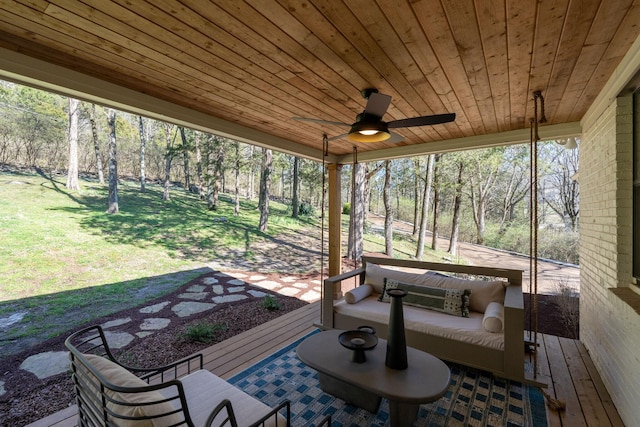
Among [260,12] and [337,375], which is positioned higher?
[260,12]

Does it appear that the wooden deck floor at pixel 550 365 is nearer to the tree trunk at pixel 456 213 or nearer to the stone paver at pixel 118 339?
the stone paver at pixel 118 339

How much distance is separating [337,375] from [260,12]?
2329 mm

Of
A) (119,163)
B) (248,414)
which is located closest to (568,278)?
(248,414)

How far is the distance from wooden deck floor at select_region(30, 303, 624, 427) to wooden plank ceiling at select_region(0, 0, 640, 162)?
8.76 ft

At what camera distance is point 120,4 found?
1.42 metres

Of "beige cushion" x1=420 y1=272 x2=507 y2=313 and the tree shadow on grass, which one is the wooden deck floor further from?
the tree shadow on grass

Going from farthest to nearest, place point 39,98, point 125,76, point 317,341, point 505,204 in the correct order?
point 505,204
point 39,98
point 317,341
point 125,76

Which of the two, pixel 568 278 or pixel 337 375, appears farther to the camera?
pixel 568 278

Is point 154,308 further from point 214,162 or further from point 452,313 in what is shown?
point 214,162

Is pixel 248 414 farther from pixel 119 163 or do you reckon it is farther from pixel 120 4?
pixel 119 163

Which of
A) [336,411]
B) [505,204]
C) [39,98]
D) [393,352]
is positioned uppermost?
[39,98]

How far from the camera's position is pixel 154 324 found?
393 centimetres

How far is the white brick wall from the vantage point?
200 centimetres

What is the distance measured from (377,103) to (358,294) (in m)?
2.43
